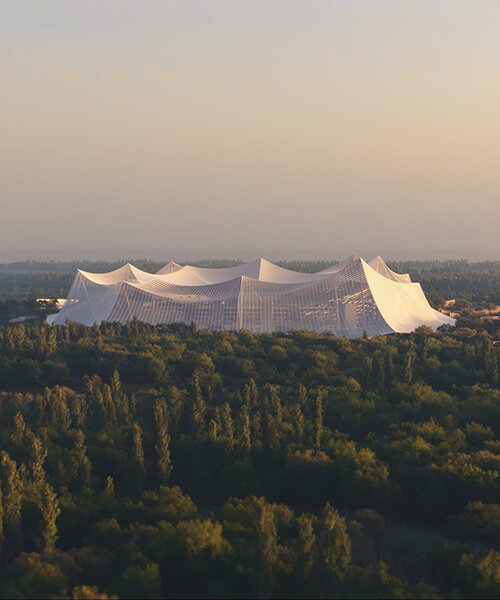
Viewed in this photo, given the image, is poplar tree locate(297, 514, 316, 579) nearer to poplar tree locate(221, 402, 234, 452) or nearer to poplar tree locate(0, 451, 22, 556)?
poplar tree locate(0, 451, 22, 556)

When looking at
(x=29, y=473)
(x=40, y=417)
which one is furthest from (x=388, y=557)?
(x=40, y=417)

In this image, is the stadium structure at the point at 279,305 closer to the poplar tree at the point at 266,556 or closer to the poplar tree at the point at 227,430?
the poplar tree at the point at 227,430

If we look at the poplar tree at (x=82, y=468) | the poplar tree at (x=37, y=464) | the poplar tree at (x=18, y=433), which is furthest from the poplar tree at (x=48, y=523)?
the poplar tree at (x=18, y=433)

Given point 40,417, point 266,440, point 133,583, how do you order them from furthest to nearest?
1. point 40,417
2. point 266,440
3. point 133,583

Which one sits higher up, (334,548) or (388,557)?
(334,548)

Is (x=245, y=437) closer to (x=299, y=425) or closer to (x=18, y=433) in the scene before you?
(x=299, y=425)

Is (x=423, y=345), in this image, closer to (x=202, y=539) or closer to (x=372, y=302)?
(x=372, y=302)

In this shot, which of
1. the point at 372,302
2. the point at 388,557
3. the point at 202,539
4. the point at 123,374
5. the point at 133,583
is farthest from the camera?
the point at 372,302
